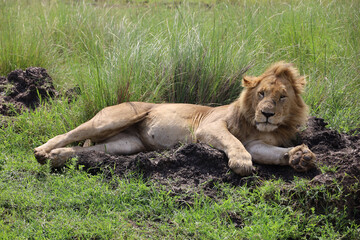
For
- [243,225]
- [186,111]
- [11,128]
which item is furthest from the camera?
[11,128]

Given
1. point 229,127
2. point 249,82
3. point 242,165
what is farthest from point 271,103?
point 242,165

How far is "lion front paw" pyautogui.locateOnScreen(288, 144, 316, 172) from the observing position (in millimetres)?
4137

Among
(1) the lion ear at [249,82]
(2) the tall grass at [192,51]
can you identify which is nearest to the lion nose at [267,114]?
(1) the lion ear at [249,82]

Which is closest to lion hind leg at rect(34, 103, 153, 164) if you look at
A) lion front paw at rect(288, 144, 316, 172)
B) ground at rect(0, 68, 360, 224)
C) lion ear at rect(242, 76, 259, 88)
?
ground at rect(0, 68, 360, 224)

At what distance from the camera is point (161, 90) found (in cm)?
627

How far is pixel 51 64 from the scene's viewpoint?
25.2ft

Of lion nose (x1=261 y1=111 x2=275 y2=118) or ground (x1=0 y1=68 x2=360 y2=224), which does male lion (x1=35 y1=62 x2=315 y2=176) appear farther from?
ground (x1=0 y1=68 x2=360 y2=224)

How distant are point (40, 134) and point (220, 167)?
7.97 feet

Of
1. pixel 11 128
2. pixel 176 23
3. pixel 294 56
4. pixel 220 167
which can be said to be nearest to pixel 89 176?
pixel 220 167

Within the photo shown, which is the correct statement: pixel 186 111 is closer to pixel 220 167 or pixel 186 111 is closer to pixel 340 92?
pixel 220 167

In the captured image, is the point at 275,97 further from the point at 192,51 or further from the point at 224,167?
the point at 192,51

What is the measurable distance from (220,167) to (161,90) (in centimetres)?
209

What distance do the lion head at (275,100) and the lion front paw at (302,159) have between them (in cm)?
41

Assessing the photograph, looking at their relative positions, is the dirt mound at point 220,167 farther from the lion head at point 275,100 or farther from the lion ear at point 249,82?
the lion ear at point 249,82
